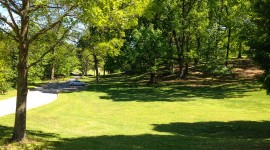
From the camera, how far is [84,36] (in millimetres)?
14492

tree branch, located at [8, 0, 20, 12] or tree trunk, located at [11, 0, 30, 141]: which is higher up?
tree branch, located at [8, 0, 20, 12]

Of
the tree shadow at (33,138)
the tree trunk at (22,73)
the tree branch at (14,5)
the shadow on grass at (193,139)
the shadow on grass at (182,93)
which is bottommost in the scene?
the shadow on grass at (193,139)

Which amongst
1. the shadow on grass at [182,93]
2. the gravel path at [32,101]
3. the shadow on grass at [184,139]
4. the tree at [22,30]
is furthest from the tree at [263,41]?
the shadow on grass at [182,93]

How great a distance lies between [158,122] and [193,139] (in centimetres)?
659

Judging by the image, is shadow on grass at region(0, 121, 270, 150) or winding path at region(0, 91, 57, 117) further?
winding path at region(0, 91, 57, 117)

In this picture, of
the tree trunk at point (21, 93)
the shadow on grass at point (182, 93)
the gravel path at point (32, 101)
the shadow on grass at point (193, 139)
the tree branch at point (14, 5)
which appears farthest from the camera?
the shadow on grass at point (182, 93)

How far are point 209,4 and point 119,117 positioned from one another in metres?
31.9

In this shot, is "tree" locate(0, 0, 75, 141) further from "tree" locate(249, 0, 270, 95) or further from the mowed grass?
"tree" locate(249, 0, 270, 95)

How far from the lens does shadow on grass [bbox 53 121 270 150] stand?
14133 mm

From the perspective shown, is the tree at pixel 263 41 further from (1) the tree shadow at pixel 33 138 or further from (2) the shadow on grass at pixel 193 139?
(1) the tree shadow at pixel 33 138

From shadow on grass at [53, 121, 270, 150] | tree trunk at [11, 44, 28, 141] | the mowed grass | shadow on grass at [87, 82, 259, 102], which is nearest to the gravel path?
the mowed grass

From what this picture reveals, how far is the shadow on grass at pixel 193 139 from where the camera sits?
14133mm

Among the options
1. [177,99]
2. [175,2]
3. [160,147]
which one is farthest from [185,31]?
[160,147]

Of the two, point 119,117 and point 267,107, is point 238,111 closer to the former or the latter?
point 267,107
